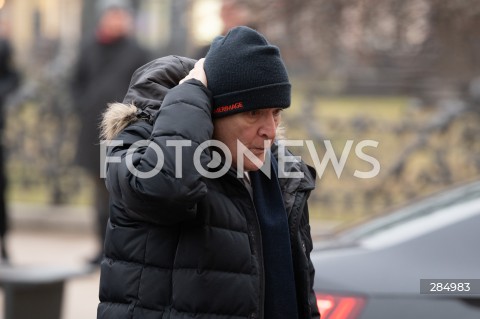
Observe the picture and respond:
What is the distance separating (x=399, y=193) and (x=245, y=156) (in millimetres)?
6993

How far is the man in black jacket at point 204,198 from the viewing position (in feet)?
8.89

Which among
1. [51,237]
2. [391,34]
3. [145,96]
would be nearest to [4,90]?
[51,237]

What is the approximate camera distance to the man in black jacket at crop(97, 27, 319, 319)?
8.89ft

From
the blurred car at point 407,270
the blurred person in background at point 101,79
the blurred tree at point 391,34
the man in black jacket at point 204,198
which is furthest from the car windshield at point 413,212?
the blurred tree at point 391,34

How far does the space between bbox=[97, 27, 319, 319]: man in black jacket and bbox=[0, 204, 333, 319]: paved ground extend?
5335 millimetres

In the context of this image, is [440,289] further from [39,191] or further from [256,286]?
[39,191]

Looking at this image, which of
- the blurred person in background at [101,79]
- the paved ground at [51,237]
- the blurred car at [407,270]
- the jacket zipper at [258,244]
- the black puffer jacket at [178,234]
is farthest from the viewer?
the paved ground at [51,237]

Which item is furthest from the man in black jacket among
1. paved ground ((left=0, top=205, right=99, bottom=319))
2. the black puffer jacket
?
paved ground ((left=0, top=205, right=99, bottom=319))

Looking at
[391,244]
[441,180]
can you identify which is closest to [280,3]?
[441,180]

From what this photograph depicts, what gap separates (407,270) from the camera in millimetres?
3750

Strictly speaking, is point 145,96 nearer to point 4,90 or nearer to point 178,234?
point 178,234

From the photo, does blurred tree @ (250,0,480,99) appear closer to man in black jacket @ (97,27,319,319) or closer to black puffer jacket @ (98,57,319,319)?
man in black jacket @ (97,27,319,319)

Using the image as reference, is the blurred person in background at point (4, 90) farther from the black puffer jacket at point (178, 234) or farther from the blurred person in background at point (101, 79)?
the black puffer jacket at point (178, 234)

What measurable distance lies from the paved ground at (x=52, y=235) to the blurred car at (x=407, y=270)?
4.48 metres
